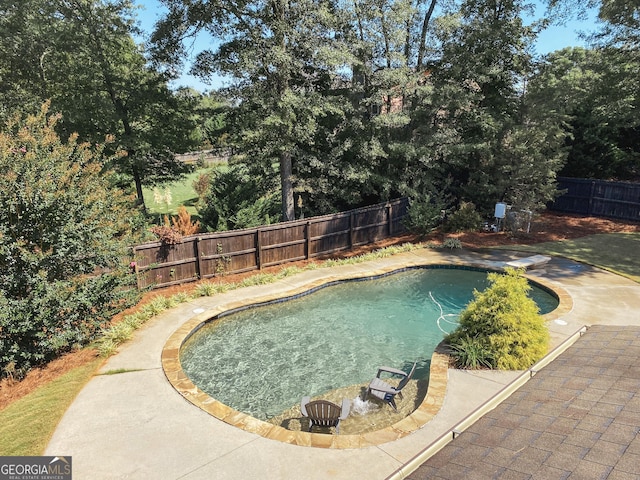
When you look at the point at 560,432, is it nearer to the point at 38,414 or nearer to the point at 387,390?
the point at 387,390

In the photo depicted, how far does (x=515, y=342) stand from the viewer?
310 inches

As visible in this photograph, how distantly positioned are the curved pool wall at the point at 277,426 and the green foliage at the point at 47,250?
2122 mm

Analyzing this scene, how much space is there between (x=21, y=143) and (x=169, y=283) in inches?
229

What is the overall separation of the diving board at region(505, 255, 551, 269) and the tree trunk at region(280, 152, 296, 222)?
8833 mm

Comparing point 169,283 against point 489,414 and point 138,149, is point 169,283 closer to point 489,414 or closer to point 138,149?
point 138,149

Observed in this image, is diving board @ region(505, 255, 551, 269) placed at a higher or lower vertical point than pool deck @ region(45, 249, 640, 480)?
higher

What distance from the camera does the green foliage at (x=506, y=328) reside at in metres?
7.82

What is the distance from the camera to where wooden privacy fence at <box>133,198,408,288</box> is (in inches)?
492

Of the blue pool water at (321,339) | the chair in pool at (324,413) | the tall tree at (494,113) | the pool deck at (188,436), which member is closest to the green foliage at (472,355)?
the pool deck at (188,436)

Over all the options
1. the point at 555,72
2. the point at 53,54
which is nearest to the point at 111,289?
the point at 53,54

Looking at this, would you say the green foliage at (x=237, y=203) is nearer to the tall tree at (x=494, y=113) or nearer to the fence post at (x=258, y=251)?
the fence post at (x=258, y=251)

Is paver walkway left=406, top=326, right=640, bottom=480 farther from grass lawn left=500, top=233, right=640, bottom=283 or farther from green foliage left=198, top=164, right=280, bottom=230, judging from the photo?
green foliage left=198, top=164, right=280, bottom=230

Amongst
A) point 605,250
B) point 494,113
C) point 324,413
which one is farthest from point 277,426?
point 494,113
